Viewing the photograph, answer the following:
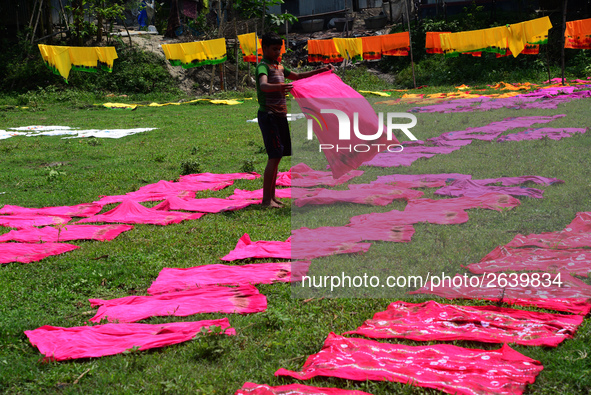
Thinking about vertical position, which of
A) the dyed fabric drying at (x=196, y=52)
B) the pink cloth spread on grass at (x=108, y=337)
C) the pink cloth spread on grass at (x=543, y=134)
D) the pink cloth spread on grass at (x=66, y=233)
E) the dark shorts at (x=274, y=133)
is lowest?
the pink cloth spread on grass at (x=108, y=337)

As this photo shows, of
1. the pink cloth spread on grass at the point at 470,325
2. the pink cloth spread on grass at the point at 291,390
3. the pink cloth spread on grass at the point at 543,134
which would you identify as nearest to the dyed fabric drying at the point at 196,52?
the pink cloth spread on grass at the point at 543,134

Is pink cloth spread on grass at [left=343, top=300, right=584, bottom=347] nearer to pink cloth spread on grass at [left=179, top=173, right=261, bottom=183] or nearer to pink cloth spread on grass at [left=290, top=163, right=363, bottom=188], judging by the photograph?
pink cloth spread on grass at [left=290, top=163, right=363, bottom=188]

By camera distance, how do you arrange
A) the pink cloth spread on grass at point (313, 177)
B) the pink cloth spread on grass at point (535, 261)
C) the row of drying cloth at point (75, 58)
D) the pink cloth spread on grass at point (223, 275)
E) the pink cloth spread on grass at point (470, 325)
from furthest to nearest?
the row of drying cloth at point (75, 58) < the pink cloth spread on grass at point (313, 177) < the pink cloth spread on grass at point (223, 275) < the pink cloth spread on grass at point (535, 261) < the pink cloth spread on grass at point (470, 325)

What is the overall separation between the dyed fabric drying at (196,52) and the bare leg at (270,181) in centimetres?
1545

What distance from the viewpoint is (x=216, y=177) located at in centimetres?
724

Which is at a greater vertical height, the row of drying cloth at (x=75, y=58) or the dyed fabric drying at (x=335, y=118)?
the row of drying cloth at (x=75, y=58)

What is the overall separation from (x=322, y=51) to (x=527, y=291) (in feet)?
62.0

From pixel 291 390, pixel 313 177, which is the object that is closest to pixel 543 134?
pixel 313 177

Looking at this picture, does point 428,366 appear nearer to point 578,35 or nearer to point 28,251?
point 28,251

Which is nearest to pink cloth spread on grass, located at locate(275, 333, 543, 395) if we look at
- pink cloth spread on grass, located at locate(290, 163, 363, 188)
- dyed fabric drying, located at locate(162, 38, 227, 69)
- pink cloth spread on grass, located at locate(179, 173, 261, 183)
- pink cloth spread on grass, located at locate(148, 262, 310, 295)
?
pink cloth spread on grass, located at locate(148, 262, 310, 295)

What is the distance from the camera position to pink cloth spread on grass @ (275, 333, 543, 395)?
7.15ft

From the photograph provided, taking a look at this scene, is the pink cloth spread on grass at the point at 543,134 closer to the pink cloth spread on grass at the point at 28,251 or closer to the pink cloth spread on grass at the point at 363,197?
the pink cloth spread on grass at the point at 363,197

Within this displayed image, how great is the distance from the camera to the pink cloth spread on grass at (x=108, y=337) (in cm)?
270

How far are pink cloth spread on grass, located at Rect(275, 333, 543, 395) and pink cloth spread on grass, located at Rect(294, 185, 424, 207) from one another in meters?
2.84
